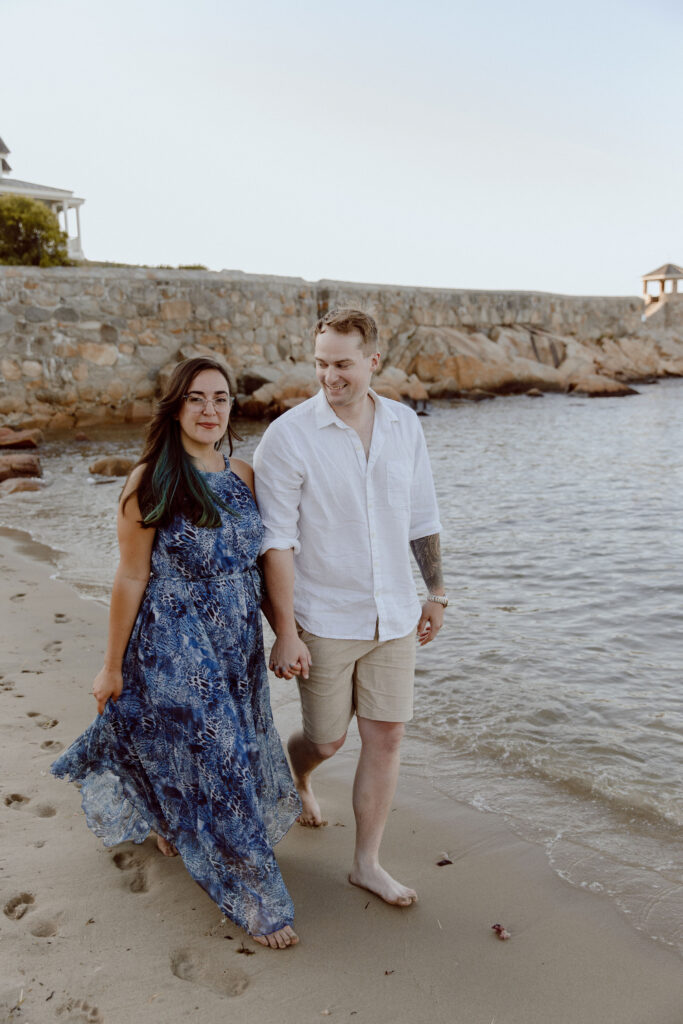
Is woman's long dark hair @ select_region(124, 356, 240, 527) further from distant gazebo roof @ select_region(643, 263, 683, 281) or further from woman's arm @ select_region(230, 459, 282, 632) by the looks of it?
distant gazebo roof @ select_region(643, 263, 683, 281)

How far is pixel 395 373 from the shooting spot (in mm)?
22172

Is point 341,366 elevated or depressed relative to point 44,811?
elevated

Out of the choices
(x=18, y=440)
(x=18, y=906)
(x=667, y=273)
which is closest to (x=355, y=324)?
(x=18, y=906)

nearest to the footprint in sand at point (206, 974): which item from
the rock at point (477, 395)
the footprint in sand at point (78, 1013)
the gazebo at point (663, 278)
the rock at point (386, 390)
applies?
the footprint in sand at point (78, 1013)

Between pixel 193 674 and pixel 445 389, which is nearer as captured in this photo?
pixel 193 674

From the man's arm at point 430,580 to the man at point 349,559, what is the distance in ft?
0.48

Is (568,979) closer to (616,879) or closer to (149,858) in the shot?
(616,879)

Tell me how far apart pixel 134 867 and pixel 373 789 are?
83cm

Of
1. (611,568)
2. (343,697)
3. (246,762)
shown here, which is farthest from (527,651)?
(246,762)

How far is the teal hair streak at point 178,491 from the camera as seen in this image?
2.57 meters

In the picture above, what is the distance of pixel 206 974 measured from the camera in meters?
2.30

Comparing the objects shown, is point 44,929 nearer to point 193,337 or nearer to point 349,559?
point 349,559

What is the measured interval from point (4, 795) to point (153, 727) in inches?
34.8

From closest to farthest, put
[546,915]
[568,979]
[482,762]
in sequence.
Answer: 1. [568,979]
2. [546,915]
3. [482,762]
